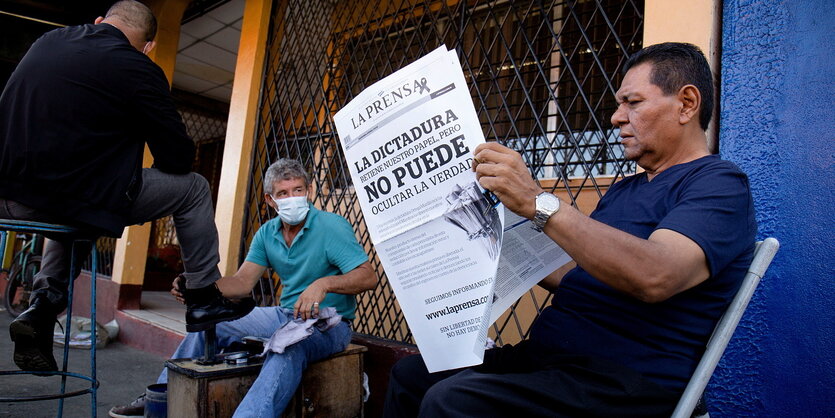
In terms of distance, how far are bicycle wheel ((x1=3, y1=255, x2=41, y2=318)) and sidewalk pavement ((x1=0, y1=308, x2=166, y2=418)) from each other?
1.23 meters

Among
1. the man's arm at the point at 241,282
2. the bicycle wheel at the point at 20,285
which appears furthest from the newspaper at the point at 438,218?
the bicycle wheel at the point at 20,285

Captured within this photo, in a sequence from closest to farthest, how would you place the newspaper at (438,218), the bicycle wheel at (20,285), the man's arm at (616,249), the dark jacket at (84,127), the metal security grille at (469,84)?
the man's arm at (616,249) < the newspaper at (438,218) < the dark jacket at (84,127) < the metal security grille at (469,84) < the bicycle wheel at (20,285)

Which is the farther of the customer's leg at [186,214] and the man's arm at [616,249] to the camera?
the customer's leg at [186,214]

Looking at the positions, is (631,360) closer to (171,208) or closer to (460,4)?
(171,208)

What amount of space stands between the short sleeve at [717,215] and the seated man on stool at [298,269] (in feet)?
4.82

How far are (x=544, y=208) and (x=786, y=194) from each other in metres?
1.07

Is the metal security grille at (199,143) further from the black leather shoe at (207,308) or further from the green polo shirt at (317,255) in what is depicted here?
the black leather shoe at (207,308)

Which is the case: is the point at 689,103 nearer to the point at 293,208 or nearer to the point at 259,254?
the point at 293,208

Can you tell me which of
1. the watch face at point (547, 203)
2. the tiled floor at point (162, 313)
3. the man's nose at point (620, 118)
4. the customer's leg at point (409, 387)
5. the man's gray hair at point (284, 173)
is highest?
the man's nose at point (620, 118)

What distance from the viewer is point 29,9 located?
18.6ft

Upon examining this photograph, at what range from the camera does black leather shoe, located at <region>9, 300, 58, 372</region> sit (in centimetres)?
217

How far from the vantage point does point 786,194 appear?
1.68 meters

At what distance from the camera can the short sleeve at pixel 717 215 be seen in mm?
1093

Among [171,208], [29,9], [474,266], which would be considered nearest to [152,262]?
[29,9]
